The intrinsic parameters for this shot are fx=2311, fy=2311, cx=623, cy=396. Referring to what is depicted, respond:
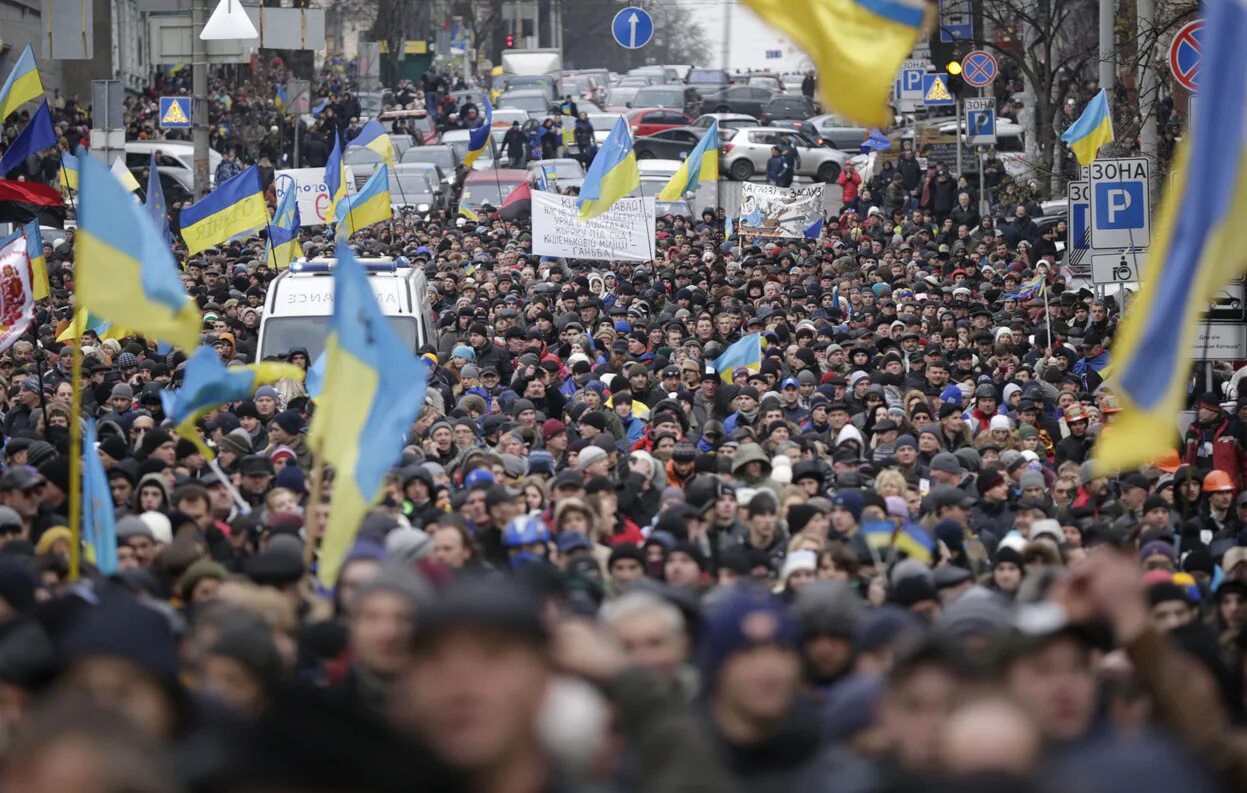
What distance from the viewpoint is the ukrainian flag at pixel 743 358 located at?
1830cm

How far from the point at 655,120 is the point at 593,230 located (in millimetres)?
29328

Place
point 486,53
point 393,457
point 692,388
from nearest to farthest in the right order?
point 393,457
point 692,388
point 486,53

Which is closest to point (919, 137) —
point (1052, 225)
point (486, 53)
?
point (1052, 225)

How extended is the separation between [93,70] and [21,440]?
45004 mm

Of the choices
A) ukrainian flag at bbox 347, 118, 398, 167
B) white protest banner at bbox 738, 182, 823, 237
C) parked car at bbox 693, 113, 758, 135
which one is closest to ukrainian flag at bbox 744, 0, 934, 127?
ukrainian flag at bbox 347, 118, 398, 167

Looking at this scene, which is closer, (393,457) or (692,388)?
(393,457)

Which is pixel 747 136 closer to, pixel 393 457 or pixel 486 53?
pixel 393 457

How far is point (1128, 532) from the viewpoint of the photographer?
11.8 metres

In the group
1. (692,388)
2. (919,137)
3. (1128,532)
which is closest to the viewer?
(1128,532)

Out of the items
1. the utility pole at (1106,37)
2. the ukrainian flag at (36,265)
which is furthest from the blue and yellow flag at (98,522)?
the utility pole at (1106,37)

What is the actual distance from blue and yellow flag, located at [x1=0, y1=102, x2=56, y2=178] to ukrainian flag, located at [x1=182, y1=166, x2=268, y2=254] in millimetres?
2447

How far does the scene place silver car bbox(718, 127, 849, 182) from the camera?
4788 cm

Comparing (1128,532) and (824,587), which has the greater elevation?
(824,587)

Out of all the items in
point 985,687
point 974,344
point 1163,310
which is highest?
point 1163,310
